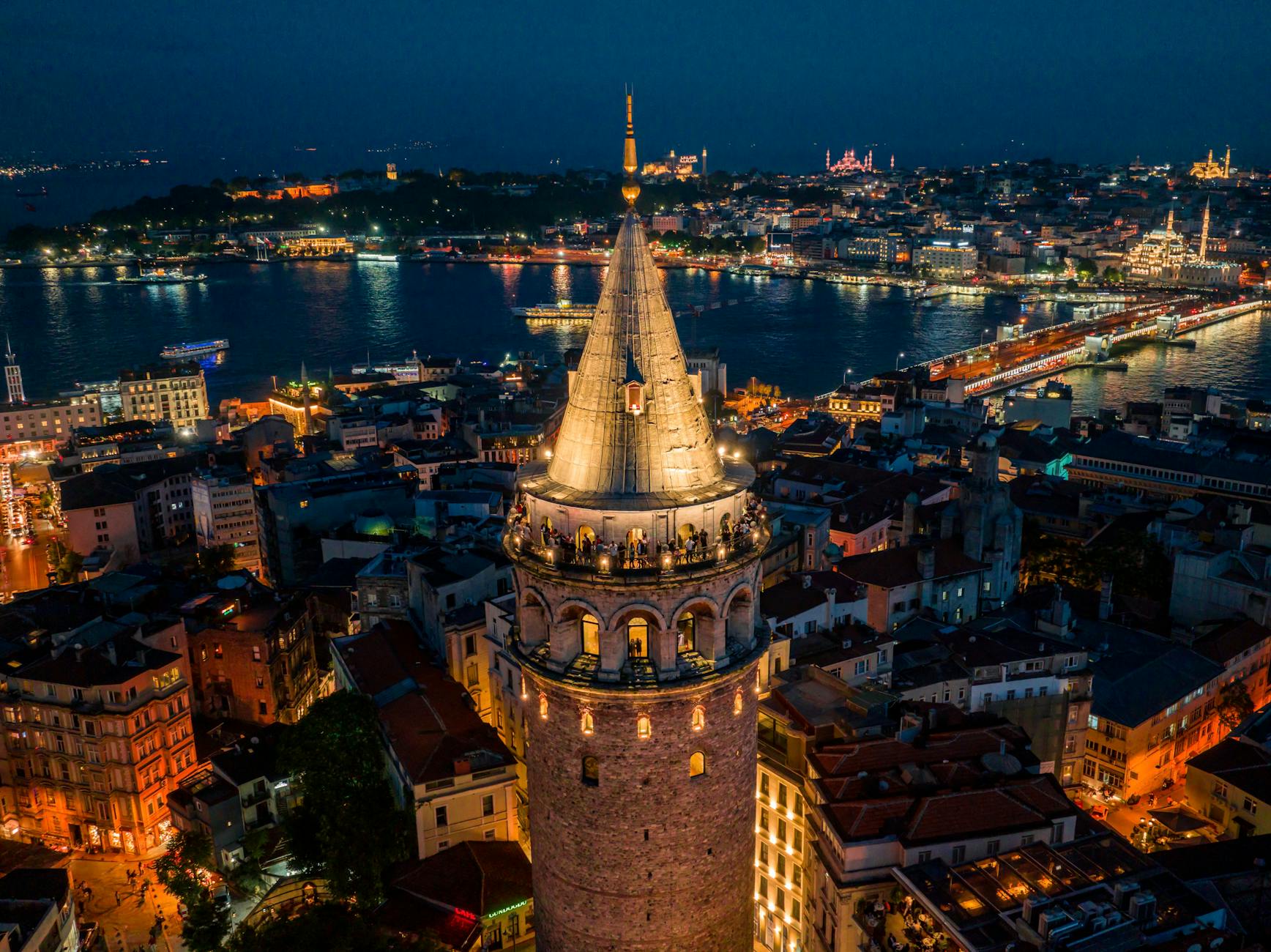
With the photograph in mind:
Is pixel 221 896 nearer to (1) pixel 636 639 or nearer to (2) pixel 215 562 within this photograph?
(1) pixel 636 639

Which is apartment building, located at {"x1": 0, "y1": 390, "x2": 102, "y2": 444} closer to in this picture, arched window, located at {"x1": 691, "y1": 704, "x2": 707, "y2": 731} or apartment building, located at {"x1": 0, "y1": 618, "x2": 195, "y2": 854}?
apartment building, located at {"x1": 0, "y1": 618, "x2": 195, "y2": 854}

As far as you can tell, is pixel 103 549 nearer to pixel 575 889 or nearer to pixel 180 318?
pixel 575 889

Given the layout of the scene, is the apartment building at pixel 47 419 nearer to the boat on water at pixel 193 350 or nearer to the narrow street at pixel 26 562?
the narrow street at pixel 26 562

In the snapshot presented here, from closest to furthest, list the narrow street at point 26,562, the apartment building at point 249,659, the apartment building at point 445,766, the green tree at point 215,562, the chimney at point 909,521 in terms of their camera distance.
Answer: the apartment building at point 445,766 → the apartment building at point 249,659 → the chimney at point 909,521 → the green tree at point 215,562 → the narrow street at point 26,562

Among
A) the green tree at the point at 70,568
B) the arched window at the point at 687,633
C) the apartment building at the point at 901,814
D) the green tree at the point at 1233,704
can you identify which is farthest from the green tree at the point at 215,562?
the green tree at the point at 1233,704

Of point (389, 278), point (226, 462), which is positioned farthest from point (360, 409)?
point (389, 278)

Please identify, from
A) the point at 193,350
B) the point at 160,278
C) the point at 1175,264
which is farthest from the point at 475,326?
the point at 1175,264
